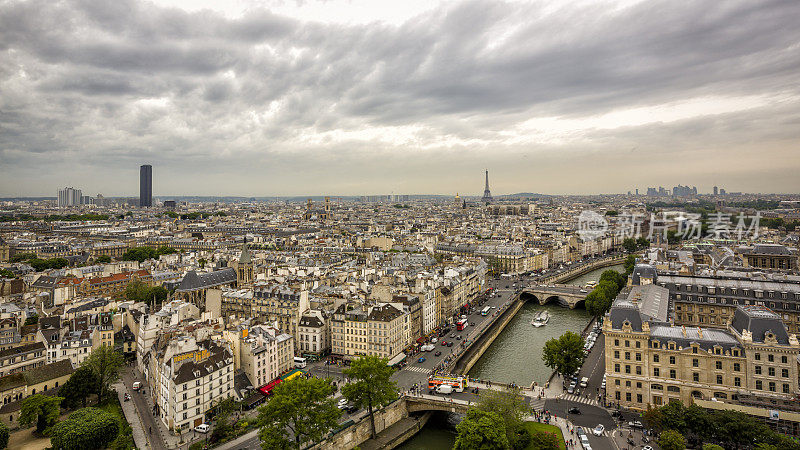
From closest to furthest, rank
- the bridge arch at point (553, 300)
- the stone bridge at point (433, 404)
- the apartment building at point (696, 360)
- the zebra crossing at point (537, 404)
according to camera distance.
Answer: the apartment building at point (696, 360), the stone bridge at point (433, 404), the zebra crossing at point (537, 404), the bridge arch at point (553, 300)

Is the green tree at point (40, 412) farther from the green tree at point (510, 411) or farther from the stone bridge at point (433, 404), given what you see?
the green tree at point (510, 411)

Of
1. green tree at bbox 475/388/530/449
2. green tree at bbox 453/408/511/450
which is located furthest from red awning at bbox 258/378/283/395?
green tree at bbox 475/388/530/449

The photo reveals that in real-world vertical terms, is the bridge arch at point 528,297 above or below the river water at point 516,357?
above

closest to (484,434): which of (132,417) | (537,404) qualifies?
(537,404)

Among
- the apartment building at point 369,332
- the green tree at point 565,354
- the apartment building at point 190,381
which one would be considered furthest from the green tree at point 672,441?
the apartment building at point 190,381

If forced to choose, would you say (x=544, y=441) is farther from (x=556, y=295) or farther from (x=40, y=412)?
(x=556, y=295)

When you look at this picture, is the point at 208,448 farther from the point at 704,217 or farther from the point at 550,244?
the point at 704,217

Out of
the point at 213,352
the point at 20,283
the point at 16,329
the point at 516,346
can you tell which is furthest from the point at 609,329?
the point at 20,283
